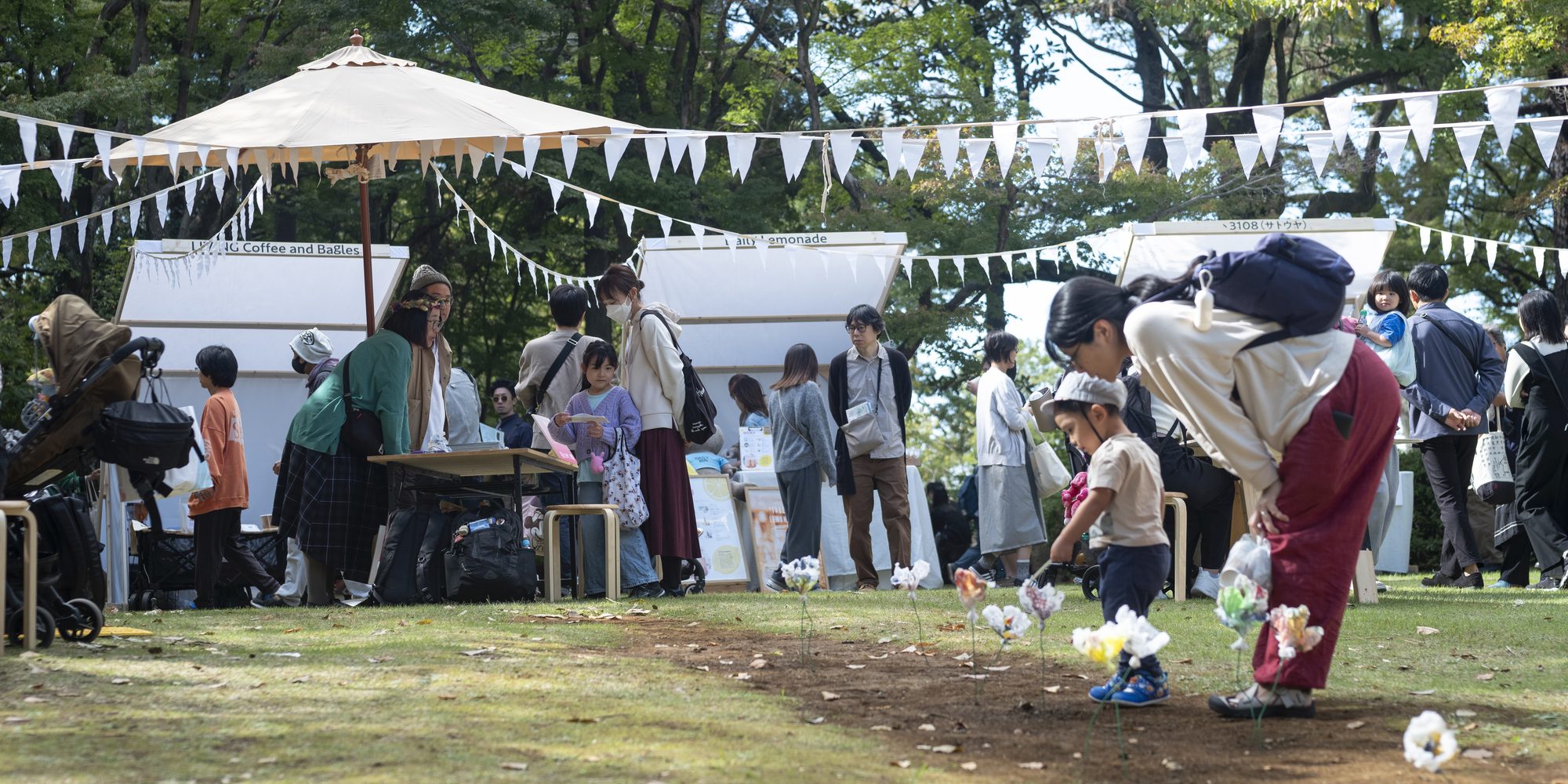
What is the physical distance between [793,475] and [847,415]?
52cm

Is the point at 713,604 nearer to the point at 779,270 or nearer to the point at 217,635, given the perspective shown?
the point at 217,635

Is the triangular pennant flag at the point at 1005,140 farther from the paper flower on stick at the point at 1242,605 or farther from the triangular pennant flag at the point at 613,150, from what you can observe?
the paper flower on stick at the point at 1242,605

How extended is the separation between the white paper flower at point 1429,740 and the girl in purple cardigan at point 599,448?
18.7ft

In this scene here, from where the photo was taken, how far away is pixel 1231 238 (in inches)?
476

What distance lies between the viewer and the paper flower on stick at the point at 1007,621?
4062mm

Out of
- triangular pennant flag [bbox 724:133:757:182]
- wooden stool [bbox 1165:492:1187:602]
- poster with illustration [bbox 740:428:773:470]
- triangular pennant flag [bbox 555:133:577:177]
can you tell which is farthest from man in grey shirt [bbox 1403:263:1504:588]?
triangular pennant flag [bbox 555:133:577:177]

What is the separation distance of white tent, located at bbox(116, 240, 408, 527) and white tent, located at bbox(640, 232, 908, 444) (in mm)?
2405

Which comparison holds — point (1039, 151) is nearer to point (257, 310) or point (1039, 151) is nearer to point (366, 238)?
point (366, 238)

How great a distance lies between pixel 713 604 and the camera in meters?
7.54

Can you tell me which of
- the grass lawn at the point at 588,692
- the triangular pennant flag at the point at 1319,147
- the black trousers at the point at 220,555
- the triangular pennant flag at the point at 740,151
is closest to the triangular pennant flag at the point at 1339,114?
the triangular pennant flag at the point at 1319,147

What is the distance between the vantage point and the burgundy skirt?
27.1 ft

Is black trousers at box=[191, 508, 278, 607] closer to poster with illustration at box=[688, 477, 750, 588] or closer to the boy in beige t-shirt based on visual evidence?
poster with illustration at box=[688, 477, 750, 588]

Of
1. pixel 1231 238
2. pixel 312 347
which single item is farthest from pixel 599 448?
pixel 1231 238

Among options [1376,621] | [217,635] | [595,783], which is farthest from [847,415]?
[595,783]
